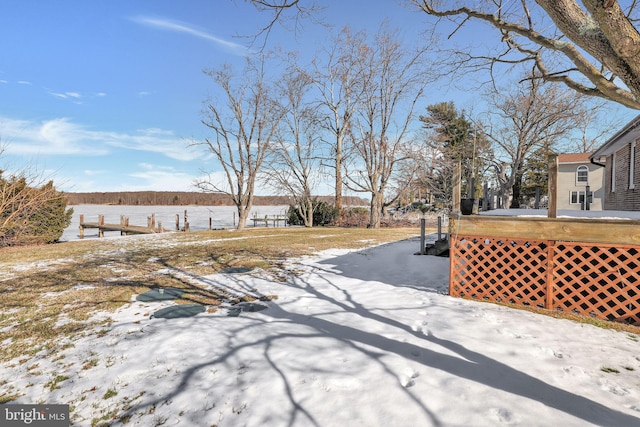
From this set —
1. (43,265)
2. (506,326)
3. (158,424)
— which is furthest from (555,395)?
(43,265)

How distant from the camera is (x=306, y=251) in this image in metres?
9.99

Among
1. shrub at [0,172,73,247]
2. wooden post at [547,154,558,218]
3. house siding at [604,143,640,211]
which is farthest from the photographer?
shrub at [0,172,73,247]

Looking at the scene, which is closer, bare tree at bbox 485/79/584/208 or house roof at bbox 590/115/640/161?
house roof at bbox 590/115/640/161

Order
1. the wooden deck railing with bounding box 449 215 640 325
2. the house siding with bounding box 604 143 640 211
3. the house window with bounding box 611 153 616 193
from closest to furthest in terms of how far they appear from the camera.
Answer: the wooden deck railing with bounding box 449 215 640 325 < the house siding with bounding box 604 143 640 211 < the house window with bounding box 611 153 616 193

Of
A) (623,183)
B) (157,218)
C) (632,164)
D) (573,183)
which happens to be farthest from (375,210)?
→ (157,218)

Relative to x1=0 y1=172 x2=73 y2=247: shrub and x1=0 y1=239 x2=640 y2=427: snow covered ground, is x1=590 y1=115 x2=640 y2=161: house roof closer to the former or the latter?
x1=0 y1=239 x2=640 y2=427: snow covered ground

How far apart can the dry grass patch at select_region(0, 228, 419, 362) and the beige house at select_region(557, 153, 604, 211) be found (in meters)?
21.9

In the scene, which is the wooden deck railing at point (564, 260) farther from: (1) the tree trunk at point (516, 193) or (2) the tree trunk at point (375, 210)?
(1) the tree trunk at point (516, 193)

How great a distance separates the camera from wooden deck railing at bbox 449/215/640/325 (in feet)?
13.2

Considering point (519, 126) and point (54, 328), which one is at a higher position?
point (519, 126)

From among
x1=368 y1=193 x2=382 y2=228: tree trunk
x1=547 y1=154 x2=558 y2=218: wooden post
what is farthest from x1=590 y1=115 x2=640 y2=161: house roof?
x1=368 y1=193 x2=382 y2=228: tree trunk

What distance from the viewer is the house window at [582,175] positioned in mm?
22278

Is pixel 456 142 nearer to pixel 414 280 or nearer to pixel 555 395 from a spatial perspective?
pixel 414 280

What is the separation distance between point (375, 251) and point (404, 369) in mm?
7025
